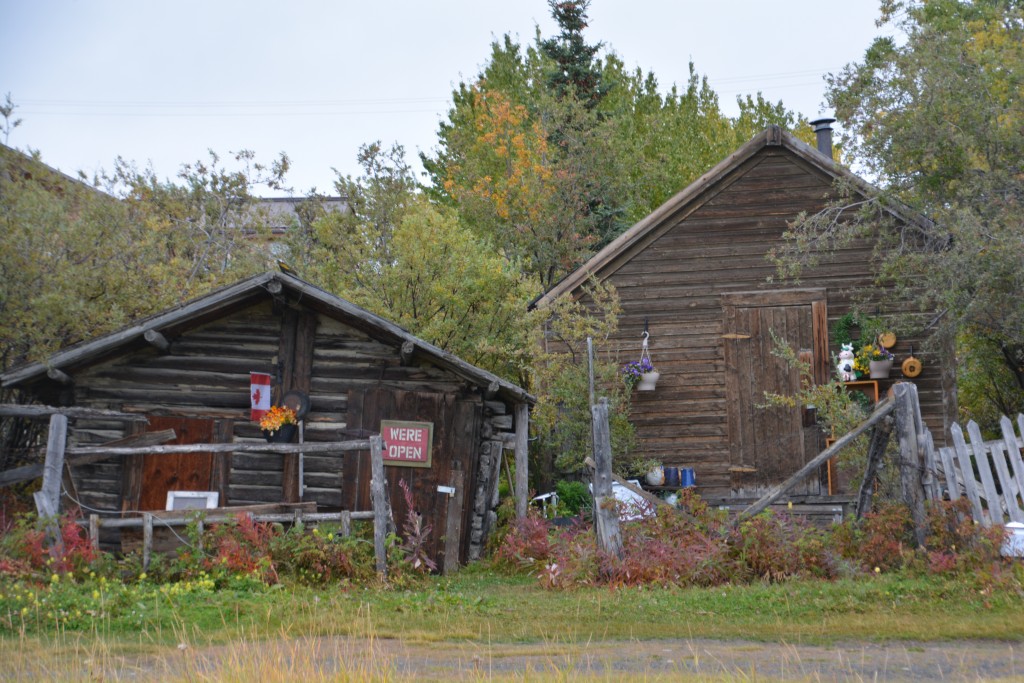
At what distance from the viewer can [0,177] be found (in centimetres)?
1711

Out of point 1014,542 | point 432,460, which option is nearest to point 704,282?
point 432,460

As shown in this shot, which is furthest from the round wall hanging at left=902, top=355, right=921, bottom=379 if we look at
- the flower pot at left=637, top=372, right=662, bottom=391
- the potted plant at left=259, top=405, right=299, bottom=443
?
the potted plant at left=259, top=405, right=299, bottom=443

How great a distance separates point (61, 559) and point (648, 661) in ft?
22.9

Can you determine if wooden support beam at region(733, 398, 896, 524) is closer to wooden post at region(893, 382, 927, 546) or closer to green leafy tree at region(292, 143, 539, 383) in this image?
wooden post at region(893, 382, 927, 546)

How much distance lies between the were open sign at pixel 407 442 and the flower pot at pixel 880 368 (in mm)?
8074

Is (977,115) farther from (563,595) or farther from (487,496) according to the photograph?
(563,595)

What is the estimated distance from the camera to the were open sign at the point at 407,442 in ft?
47.4

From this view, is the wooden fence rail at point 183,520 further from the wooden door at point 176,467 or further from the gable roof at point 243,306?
the gable roof at point 243,306

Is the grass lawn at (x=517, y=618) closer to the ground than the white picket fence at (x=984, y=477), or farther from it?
closer to the ground

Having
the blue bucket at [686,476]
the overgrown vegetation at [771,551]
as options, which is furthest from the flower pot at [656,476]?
the overgrown vegetation at [771,551]

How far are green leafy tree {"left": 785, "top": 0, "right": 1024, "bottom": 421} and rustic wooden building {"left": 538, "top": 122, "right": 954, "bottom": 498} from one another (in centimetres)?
62

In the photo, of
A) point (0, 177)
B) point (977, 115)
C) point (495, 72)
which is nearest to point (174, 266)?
point (0, 177)

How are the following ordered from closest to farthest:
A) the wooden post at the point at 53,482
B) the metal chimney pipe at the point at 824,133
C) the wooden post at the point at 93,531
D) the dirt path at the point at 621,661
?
the dirt path at the point at 621,661, the wooden post at the point at 53,482, the wooden post at the point at 93,531, the metal chimney pipe at the point at 824,133

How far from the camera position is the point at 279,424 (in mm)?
14133
